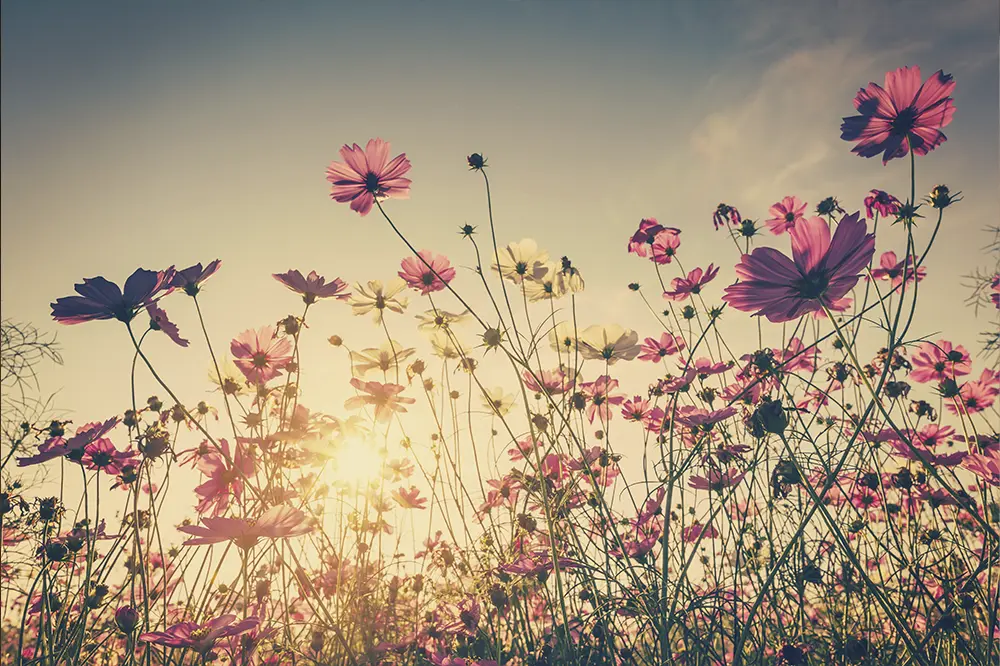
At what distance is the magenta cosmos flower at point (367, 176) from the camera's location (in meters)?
1.33

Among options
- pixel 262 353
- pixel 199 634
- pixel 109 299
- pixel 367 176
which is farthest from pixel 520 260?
pixel 199 634

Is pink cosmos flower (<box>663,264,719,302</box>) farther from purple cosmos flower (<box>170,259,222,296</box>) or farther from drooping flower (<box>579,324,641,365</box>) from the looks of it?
purple cosmos flower (<box>170,259,222,296</box>)

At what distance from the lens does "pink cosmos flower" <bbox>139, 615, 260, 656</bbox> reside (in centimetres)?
73

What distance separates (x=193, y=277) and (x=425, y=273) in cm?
64

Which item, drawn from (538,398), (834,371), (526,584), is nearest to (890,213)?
(834,371)

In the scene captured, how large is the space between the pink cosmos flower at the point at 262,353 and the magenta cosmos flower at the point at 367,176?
389 mm

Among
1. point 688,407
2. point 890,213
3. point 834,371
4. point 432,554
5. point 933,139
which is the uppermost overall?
point 890,213

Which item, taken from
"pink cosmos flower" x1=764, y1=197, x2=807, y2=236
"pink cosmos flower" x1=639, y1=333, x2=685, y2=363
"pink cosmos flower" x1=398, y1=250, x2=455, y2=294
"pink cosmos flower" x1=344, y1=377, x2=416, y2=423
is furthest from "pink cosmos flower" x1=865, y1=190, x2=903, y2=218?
"pink cosmos flower" x1=344, y1=377, x2=416, y2=423

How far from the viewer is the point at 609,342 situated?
153 centimetres

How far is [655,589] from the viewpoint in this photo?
3.32ft

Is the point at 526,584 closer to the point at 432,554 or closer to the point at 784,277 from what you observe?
the point at 432,554

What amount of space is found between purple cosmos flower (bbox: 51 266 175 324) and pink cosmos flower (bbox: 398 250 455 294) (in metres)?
0.69

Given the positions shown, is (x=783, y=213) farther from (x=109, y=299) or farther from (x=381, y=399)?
(x=109, y=299)

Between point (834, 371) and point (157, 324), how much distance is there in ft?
5.95
